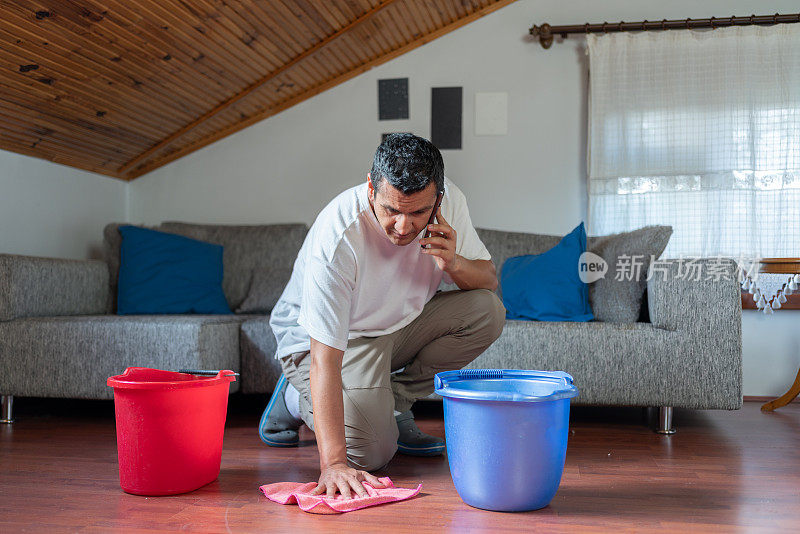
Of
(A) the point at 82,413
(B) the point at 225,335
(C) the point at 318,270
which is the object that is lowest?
(A) the point at 82,413

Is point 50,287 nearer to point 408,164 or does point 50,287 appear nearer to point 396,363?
point 396,363

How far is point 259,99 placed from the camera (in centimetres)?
364

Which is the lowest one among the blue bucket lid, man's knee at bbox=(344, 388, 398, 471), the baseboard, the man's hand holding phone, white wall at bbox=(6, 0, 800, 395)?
the baseboard

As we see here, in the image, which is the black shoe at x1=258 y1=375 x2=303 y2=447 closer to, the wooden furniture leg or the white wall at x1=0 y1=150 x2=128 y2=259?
the white wall at x1=0 y1=150 x2=128 y2=259

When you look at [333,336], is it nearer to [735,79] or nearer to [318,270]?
[318,270]

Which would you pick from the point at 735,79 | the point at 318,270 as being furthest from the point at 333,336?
the point at 735,79

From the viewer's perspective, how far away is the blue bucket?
4.59 feet

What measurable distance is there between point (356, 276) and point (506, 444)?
548 mm

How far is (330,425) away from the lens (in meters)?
1.55

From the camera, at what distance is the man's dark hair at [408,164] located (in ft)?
4.79

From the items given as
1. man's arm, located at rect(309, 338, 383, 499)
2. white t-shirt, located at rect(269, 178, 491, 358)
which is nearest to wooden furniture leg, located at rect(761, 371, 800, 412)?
white t-shirt, located at rect(269, 178, 491, 358)

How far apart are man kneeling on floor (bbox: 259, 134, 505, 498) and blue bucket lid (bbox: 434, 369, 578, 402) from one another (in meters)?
0.24

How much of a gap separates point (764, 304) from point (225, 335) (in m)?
2.35

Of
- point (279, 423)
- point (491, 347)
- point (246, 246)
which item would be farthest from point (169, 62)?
point (491, 347)
